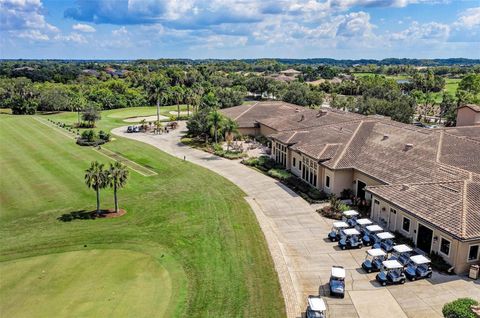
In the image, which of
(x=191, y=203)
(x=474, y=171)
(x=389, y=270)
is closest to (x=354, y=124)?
(x=474, y=171)

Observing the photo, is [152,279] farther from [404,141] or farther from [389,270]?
[404,141]

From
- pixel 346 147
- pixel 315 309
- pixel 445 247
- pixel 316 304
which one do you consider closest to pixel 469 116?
pixel 346 147

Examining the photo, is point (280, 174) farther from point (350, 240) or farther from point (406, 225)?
point (406, 225)

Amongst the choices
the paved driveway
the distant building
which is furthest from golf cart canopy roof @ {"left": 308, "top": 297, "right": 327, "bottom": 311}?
the distant building

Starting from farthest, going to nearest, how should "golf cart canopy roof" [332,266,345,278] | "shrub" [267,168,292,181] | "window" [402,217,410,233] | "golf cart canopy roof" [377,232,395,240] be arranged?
1. "shrub" [267,168,292,181]
2. "window" [402,217,410,233]
3. "golf cart canopy roof" [377,232,395,240]
4. "golf cart canopy roof" [332,266,345,278]

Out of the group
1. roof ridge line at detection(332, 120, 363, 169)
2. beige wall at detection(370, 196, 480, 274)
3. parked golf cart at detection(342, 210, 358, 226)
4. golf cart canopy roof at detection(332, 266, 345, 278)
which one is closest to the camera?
golf cart canopy roof at detection(332, 266, 345, 278)

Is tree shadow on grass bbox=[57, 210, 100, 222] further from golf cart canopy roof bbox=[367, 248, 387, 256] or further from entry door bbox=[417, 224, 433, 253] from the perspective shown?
entry door bbox=[417, 224, 433, 253]
